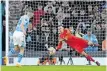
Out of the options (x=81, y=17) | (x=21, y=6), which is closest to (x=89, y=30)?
(x=81, y=17)

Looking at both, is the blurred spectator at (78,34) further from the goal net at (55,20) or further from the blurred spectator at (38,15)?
the blurred spectator at (38,15)

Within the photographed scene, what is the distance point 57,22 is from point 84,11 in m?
0.97

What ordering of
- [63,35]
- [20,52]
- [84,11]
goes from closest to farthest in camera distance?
[20,52] < [63,35] < [84,11]

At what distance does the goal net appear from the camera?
1839 centimetres

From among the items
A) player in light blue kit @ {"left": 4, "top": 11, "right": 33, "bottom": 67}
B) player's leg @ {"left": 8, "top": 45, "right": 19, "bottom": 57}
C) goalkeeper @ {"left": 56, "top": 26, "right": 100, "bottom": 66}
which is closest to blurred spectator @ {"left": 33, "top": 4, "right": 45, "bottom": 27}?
goalkeeper @ {"left": 56, "top": 26, "right": 100, "bottom": 66}

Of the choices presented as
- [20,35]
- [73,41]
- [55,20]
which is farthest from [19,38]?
[55,20]

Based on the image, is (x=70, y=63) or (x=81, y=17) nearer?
(x=70, y=63)

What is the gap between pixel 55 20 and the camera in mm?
18625

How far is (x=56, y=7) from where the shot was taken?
18734 mm

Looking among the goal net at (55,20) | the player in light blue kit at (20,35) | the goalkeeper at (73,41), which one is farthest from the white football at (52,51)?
the player in light blue kit at (20,35)

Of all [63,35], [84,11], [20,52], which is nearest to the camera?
[20,52]

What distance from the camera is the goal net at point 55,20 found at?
1839 cm

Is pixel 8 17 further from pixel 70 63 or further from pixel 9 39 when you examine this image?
pixel 70 63

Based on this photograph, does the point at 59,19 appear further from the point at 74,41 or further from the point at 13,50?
the point at 13,50
